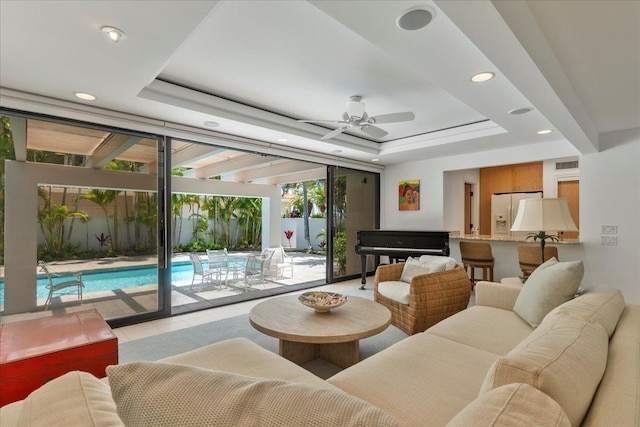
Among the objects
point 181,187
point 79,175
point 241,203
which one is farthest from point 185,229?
point 79,175

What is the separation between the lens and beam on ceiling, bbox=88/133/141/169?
3.62 meters

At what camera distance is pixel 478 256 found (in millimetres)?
4938

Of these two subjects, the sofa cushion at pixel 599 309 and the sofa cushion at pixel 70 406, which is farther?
the sofa cushion at pixel 599 309

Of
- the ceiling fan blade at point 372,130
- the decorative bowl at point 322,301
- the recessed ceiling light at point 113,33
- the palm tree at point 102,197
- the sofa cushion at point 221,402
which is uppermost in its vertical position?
the recessed ceiling light at point 113,33

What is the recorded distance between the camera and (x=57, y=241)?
3.39 metres

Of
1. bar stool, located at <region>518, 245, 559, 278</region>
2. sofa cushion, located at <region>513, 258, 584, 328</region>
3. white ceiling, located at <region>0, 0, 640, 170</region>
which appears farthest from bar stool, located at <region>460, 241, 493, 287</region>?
sofa cushion, located at <region>513, 258, 584, 328</region>

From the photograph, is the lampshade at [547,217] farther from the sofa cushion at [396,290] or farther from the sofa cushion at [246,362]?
the sofa cushion at [246,362]

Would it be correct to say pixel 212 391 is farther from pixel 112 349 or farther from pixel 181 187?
pixel 181 187

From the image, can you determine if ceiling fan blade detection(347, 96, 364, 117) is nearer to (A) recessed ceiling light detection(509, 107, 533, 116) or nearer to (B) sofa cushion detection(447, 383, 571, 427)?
(A) recessed ceiling light detection(509, 107, 533, 116)

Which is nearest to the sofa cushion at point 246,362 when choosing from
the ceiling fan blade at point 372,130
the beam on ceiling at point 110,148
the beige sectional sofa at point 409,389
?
the beige sectional sofa at point 409,389

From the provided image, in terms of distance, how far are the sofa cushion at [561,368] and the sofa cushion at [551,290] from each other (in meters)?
1.20

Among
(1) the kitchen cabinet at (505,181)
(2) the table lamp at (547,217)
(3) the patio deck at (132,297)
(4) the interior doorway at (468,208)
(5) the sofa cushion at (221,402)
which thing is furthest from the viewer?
(4) the interior doorway at (468,208)

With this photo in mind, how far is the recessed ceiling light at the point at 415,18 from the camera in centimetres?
166

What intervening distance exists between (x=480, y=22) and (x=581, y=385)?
1.57m
